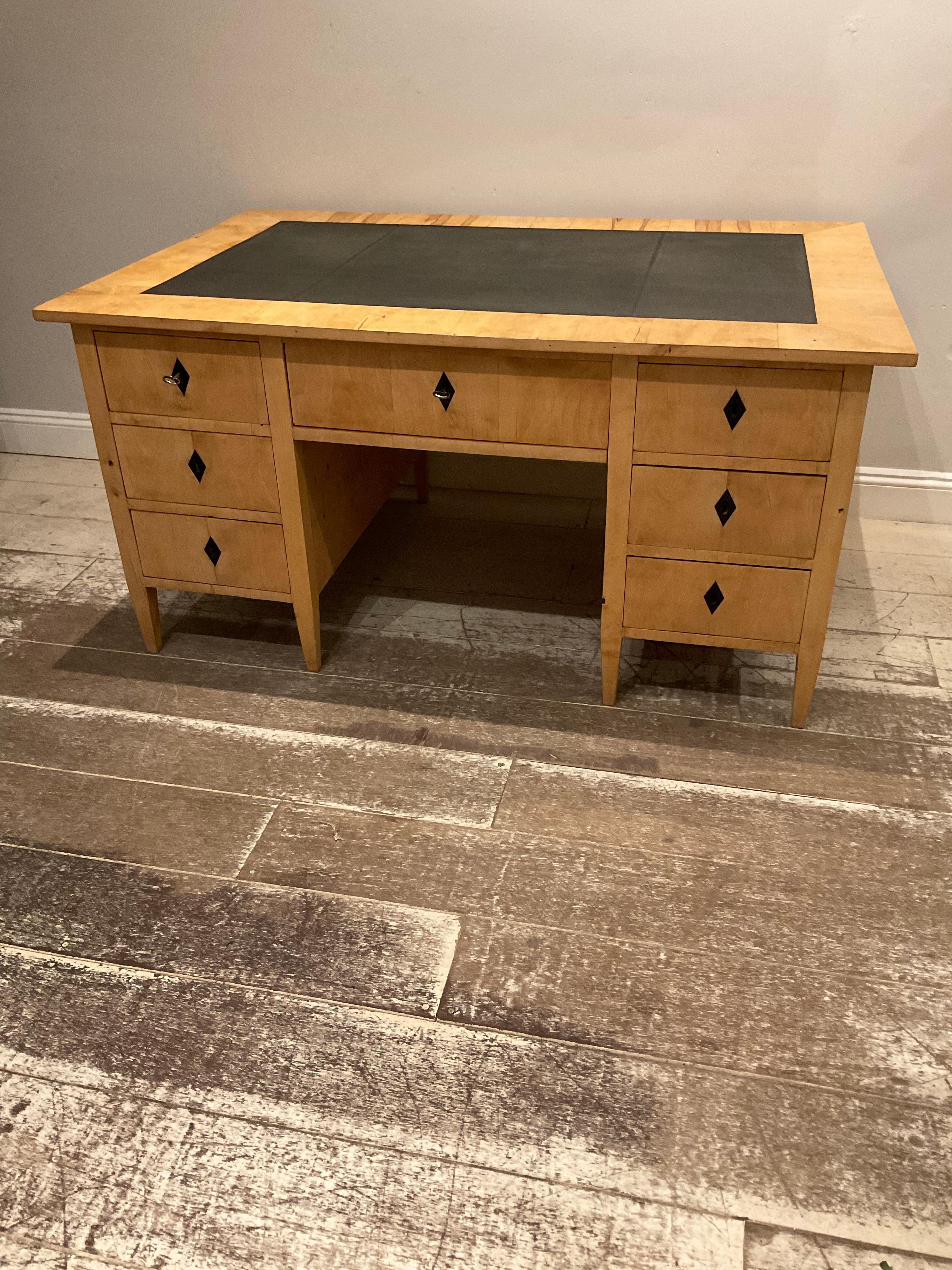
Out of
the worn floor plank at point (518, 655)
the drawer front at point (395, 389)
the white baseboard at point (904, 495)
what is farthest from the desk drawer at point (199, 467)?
the white baseboard at point (904, 495)

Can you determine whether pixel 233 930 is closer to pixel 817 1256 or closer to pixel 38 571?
pixel 817 1256

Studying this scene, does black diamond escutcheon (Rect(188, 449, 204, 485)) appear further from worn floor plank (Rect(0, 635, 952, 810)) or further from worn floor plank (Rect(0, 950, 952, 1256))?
worn floor plank (Rect(0, 950, 952, 1256))

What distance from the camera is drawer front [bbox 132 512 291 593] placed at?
1846 millimetres

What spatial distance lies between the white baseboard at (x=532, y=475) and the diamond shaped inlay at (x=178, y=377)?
977 mm

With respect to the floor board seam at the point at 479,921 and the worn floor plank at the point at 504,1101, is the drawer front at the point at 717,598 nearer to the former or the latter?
the floor board seam at the point at 479,921

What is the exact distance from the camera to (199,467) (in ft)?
5.90

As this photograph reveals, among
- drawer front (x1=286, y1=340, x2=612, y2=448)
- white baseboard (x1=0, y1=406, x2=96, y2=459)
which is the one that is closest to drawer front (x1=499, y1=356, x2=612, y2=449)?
drawer front (x1=286, y1=340, x2=612, y2=448)

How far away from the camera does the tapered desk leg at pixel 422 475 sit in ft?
8.25

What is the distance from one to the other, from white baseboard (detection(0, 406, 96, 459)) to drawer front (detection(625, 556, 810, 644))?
71.5 inches

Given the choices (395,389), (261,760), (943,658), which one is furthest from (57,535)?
(943,658)

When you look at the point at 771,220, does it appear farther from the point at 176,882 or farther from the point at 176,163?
the point at 176,882

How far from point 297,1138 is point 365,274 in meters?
1.40

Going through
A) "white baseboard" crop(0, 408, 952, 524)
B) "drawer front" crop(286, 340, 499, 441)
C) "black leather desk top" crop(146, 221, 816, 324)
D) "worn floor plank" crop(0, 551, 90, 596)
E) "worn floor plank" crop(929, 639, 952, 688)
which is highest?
"black leather desk top" crop(146, 221, 816, 324)

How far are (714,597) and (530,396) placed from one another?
460mm
